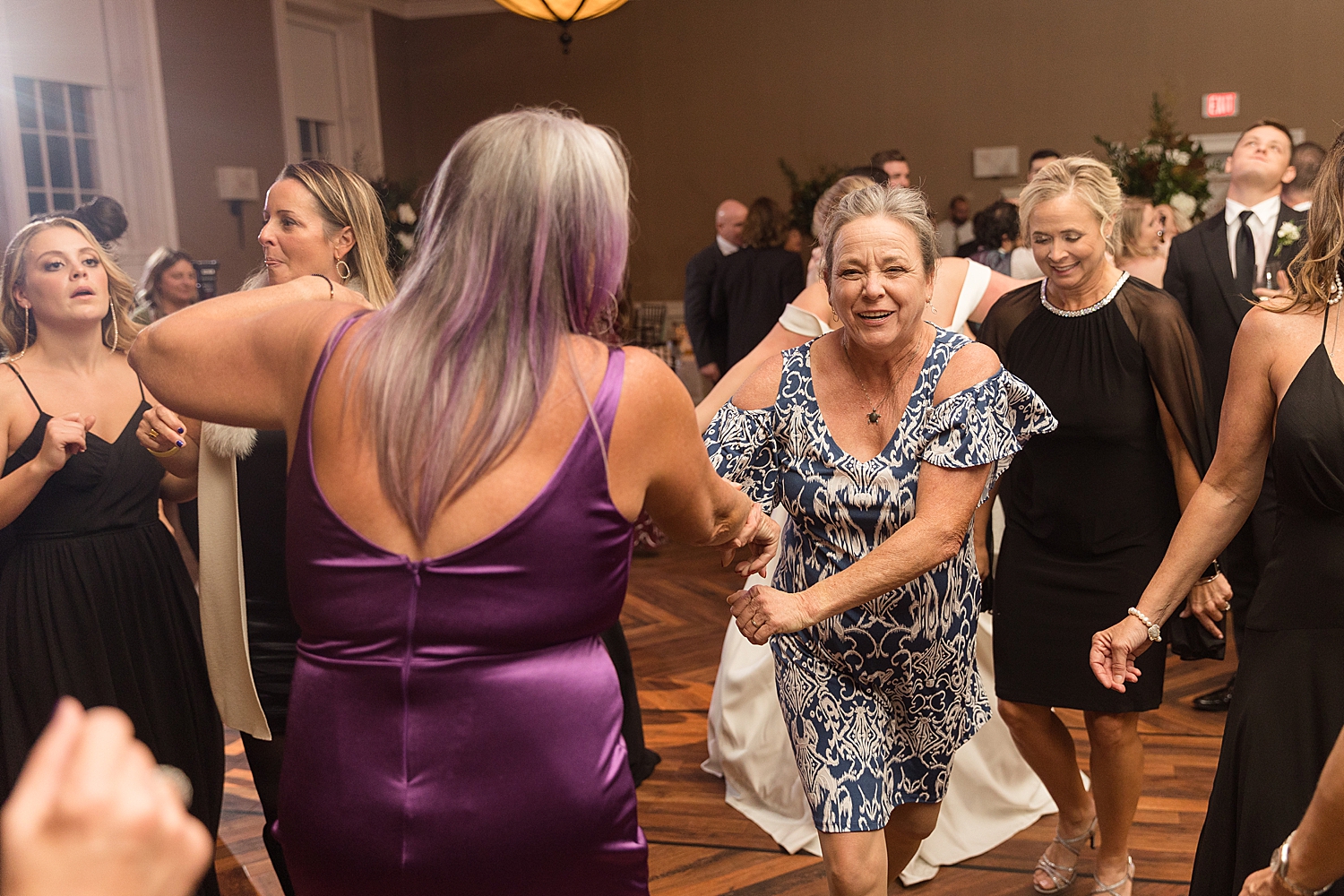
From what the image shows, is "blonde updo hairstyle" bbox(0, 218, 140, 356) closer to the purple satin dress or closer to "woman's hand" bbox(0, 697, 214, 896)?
the purple satin dress

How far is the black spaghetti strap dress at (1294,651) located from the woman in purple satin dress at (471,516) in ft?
3.15

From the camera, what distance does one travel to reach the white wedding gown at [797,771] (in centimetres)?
293

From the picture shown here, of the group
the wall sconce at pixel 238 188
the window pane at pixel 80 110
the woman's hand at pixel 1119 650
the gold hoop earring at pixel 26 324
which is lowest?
the woman's hand at pixel 1119 650

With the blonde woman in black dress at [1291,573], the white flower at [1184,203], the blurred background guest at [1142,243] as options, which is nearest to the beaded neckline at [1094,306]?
the blonde woman in black dress at [1291,573]

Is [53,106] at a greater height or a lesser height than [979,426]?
greater

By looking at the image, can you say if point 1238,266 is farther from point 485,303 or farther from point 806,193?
point 806,193

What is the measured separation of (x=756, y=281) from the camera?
239 inches

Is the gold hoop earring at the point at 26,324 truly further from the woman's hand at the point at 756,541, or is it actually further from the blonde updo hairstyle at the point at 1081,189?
the blonde updo hairstyle at the point at 1081,189

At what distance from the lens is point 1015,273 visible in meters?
5.19

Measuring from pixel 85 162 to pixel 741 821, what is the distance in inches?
245

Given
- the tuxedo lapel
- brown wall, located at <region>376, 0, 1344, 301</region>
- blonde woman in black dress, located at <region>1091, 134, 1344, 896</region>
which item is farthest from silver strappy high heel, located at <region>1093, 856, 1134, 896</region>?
brown wall, located at <region>376, 0, 1344, 301</region>

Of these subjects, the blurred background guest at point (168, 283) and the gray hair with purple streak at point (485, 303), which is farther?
the blurred background guest at point (168, 283)

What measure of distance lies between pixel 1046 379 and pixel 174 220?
6.73 metres

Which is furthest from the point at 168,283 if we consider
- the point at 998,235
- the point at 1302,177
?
the point at 1302,177
